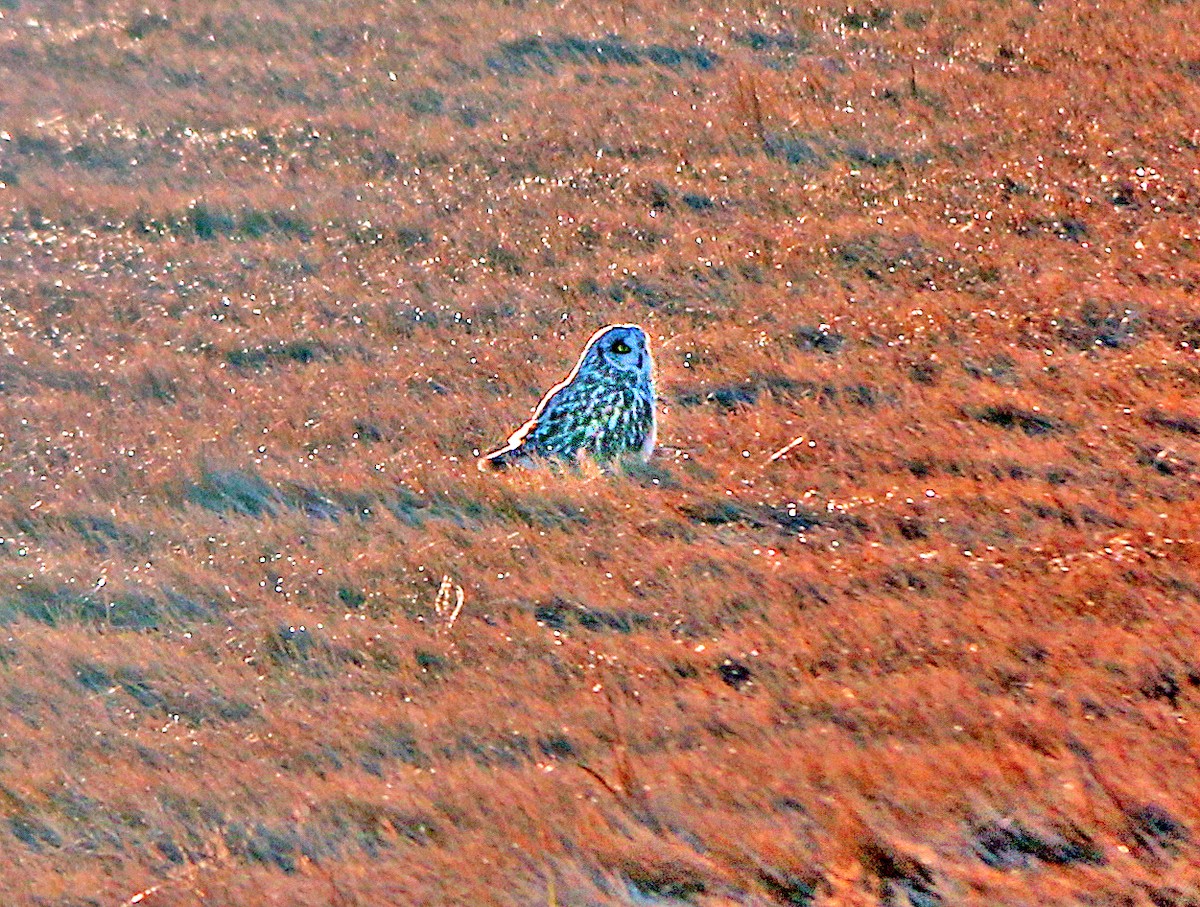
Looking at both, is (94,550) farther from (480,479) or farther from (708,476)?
(708,476)

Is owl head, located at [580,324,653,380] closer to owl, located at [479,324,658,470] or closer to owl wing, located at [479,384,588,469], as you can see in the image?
owl, located at [479,324,658,470]

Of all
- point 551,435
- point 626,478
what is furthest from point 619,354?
point 626,478

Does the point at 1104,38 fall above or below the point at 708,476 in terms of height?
above

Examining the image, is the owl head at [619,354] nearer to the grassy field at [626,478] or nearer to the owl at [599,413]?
the owl at [599,413]

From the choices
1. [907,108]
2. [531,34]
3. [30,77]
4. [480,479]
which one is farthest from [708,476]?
[30,77]

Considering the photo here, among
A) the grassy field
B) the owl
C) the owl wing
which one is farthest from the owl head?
the grassy field

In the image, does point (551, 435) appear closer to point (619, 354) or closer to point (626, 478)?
point (626, 478)

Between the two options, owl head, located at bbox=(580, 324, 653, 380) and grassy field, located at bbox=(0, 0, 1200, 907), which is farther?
owl head, located at bbox=(580, 324, 653, 380)

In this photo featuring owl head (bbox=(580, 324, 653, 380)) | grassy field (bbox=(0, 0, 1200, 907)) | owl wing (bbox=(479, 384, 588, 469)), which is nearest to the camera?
grassy field (bbox=(0, 0, 1200, 907))
